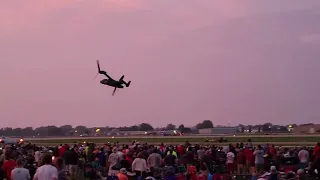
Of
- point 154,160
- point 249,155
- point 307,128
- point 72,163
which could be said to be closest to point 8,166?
point 72,163

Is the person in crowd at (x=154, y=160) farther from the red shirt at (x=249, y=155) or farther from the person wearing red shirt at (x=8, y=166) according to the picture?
the person wearing red shirt at (x=8, y=166)

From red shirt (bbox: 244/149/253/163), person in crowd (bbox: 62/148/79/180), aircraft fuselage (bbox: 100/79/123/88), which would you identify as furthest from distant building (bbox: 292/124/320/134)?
person in crowd (bbox: 62/148/79/180)

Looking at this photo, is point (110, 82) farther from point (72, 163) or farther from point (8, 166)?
point (8, 166)

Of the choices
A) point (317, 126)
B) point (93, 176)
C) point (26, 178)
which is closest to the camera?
point (26, 178)

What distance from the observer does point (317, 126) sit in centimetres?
14350

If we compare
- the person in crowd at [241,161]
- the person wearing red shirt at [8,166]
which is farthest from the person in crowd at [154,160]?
the person wearing red shirt at [8,166]

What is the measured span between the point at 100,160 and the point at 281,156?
25.5ft

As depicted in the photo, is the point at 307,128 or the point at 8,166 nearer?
the point at 8,166

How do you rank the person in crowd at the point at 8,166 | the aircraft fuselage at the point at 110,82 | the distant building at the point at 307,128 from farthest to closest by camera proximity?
the distant building at the point at 307,128
the aircraft fuselage at the point at 110,82
the person in crowd at the point at 8,166

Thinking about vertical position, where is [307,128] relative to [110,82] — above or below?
above

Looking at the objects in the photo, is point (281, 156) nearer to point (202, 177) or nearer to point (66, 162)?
point (66, 162)

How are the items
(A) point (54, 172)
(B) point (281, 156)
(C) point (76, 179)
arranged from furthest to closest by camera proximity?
1. (B) point (281, 156)
2. (C) point (76, 179)
3. (A) point (54, 172)

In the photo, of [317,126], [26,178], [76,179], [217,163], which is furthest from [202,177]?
[317,126]

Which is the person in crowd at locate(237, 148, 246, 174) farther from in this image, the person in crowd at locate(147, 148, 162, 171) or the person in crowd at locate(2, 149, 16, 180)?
the person in crowd at locate(2, 149, 16, 180)
